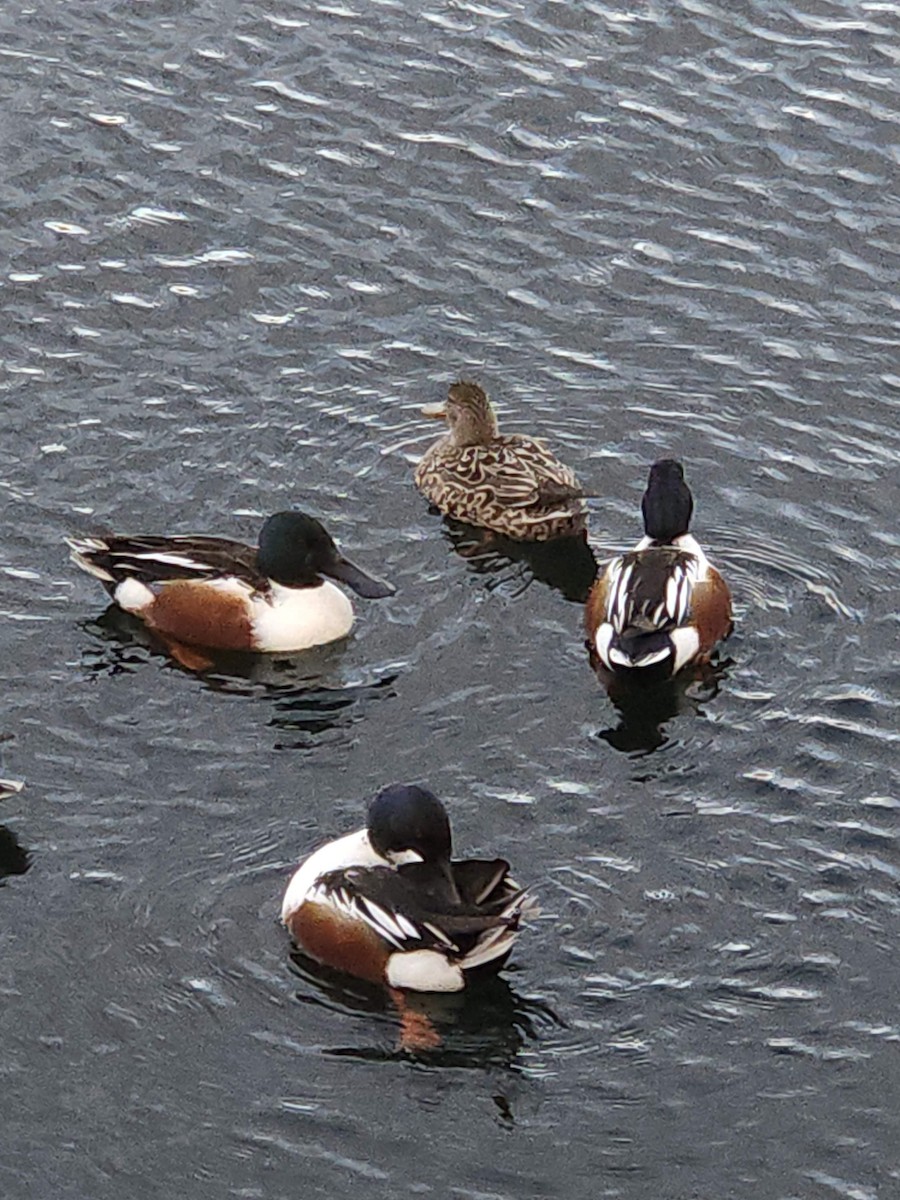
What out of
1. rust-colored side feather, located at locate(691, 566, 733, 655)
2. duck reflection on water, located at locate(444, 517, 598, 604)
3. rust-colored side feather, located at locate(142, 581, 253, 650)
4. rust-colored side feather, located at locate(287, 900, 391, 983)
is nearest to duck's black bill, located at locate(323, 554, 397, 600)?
rust-colored side feather, located at locate(142, 581, 253, 650)

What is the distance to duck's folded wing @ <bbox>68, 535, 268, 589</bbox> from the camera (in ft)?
47.5

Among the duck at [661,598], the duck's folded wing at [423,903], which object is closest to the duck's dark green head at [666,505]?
the duck at [661,598]

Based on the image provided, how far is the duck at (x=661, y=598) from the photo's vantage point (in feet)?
46.0

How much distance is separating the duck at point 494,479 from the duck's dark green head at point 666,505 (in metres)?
0.71

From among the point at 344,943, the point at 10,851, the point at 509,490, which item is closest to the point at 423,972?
the point at 344,943

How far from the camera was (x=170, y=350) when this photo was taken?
1672 cm

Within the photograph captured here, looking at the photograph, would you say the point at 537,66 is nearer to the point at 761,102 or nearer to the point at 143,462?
the point at 761,102

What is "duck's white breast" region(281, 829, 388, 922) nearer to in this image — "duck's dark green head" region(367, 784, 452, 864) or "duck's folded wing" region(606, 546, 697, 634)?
"duck's dark green head" region(367, 784, 452, 864)

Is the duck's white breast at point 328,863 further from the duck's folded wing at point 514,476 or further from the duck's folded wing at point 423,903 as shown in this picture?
the duck's folded wing at point 514,476

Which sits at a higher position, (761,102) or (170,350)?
(761,102)

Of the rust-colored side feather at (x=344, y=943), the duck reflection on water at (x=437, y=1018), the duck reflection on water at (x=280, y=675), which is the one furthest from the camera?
the duck reflection on water at (x=280, y=675)

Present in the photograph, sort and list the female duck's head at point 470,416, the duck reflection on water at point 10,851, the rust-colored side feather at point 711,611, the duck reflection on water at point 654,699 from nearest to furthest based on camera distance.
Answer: the duck reflection on water at point 10,851, the duck reflection on water at point 654,699, the rust-colored side feather at point 711,611, the female duck's head at point 470,416

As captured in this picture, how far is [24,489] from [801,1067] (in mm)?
6553

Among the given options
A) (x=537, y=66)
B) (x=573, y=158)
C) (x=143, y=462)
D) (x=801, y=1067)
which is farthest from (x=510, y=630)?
(x=537, y=66)
